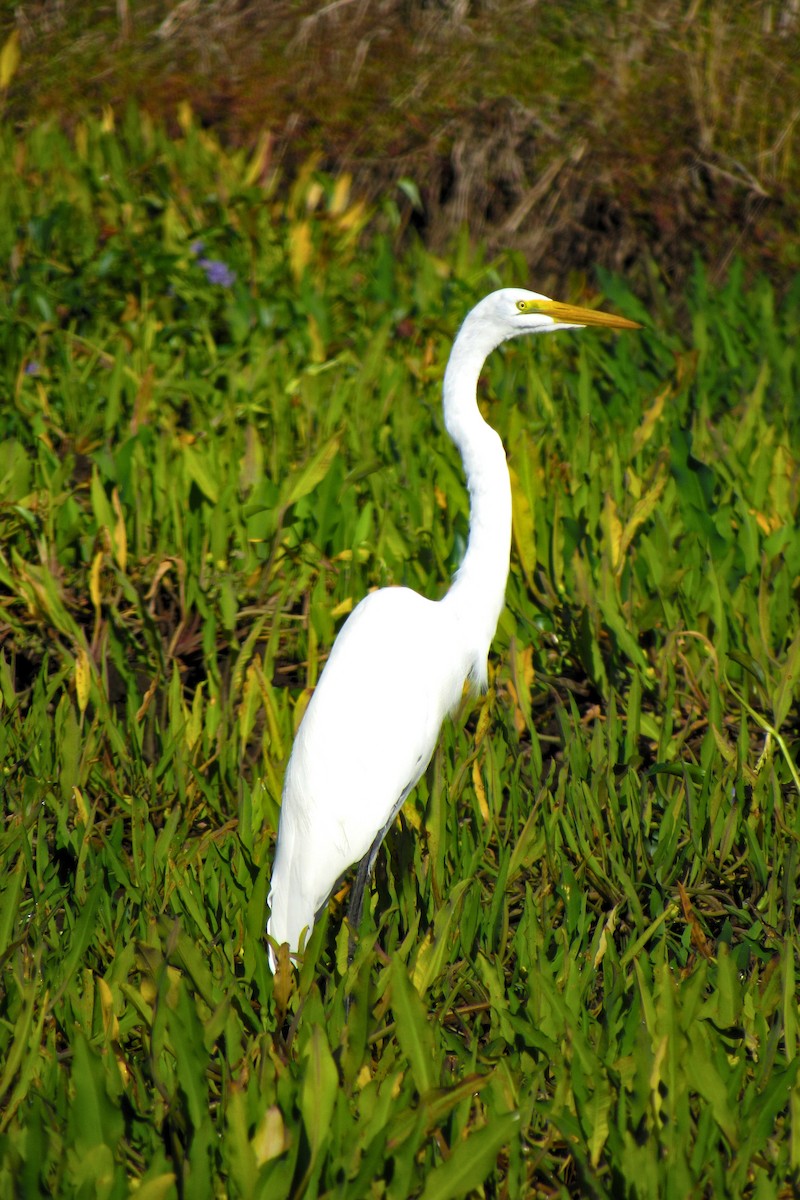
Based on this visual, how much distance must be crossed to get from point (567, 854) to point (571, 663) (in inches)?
25.6

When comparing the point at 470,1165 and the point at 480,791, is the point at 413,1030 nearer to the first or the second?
the point at 470,1165

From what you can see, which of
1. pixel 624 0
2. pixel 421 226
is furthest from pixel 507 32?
pixel 421 226

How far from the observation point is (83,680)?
8.02 ft

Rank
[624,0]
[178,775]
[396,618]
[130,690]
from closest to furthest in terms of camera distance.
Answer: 1. [396,618]
2. [178,775]
3. [130,690]
4. [624,0]

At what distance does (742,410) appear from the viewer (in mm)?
3562

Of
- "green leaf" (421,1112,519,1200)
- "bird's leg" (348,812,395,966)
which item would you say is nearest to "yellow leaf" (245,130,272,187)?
"bird's leg" (348,812,395,966)

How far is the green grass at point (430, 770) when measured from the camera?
144 cm

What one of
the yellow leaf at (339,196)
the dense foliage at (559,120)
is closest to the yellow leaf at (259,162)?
the dense foliage at (559,120)

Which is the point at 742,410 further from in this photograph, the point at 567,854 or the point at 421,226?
the point at 421,226

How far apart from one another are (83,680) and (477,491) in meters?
0.86

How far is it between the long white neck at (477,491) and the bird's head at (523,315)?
0.03 metres

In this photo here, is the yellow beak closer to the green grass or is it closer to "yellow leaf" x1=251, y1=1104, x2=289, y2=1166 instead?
the green grass

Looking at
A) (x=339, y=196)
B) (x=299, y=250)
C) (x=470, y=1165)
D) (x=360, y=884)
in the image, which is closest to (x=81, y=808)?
(x=360, y=884)

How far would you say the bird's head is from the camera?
2.24 meters
